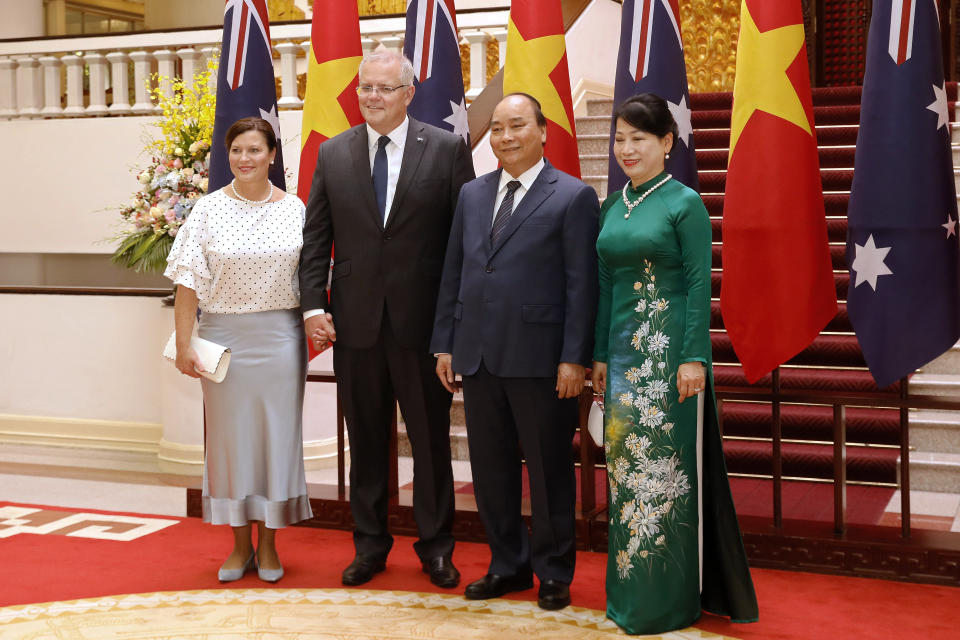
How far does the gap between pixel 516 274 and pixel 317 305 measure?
718 mm

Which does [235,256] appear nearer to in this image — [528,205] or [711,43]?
[528,205]

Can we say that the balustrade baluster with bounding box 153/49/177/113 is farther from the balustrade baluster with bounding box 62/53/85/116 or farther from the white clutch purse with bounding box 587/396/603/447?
the white clutch purse with bounding box 587/396/603/447

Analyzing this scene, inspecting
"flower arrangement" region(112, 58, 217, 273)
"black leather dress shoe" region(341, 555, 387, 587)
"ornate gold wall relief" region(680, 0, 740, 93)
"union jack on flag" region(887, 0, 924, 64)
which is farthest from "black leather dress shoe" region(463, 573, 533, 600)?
"ornate gold wall relief" region(680, 0, 740, 93)

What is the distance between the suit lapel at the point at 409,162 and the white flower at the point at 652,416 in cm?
103

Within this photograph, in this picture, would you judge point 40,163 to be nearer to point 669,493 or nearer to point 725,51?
point 725,51

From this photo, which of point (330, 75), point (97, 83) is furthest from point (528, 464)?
point (97, 83)

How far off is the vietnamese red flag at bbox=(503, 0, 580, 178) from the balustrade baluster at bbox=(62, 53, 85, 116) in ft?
14.4

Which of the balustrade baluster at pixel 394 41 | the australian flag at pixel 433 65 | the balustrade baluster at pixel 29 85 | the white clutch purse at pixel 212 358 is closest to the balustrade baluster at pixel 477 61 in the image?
the balustrade baluster at pixel 394 41

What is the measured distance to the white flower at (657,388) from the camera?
3055 millimetres

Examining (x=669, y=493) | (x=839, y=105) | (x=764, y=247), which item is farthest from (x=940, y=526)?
(x=839, y=105)

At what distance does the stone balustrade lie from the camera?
7441 millimetres

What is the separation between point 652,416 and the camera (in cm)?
307

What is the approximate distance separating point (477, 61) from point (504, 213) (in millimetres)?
4348

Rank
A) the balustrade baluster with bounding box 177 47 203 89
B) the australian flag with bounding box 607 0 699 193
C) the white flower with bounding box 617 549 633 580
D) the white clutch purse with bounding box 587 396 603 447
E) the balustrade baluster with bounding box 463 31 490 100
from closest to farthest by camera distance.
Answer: the white flower with bounding box 617 549 633 580 < the white clutch purse with bounding box 587 396 603 447 < the australian flag with bounding box 607 0 699 193 < the balustrade baluster with bounding box 463 31 490 100 < the balustrade baluster with bounding box 177 47 203 89
